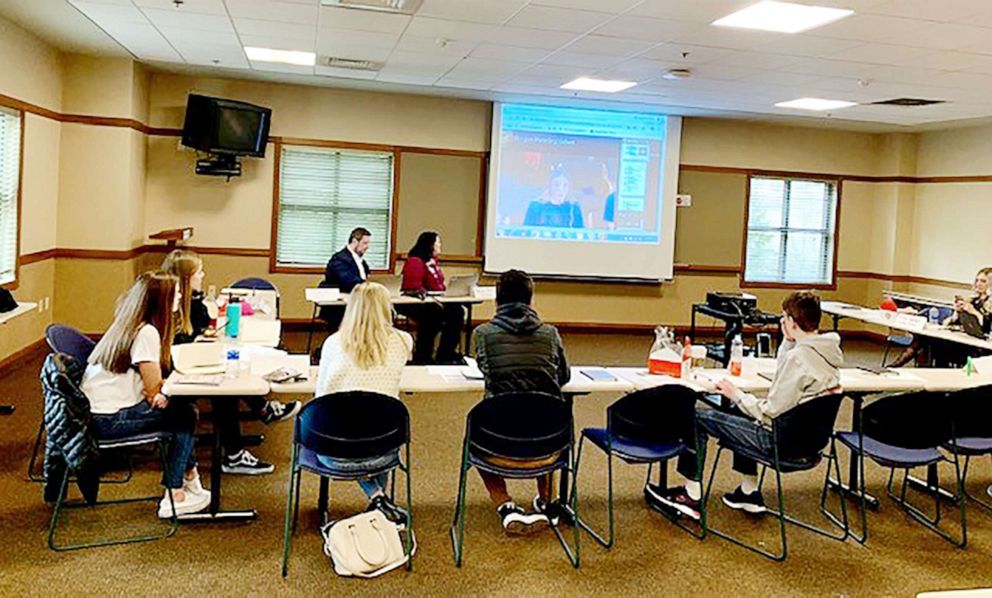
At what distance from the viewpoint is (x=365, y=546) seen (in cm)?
350

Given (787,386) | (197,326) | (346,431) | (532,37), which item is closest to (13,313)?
(197,326)

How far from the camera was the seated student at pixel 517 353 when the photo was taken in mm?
3830

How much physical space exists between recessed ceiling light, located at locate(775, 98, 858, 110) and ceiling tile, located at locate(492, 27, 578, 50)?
3.35 metres

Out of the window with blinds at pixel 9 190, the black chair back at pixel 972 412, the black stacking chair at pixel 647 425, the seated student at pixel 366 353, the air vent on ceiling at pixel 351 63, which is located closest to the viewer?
the seated student at pixel 366 353

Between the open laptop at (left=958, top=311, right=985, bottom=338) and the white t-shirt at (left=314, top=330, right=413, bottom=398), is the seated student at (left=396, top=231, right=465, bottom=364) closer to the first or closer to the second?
the white t-shirt at (left=314, top=330, right=413, bottom=398)

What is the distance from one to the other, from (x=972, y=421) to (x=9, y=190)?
6.99 m

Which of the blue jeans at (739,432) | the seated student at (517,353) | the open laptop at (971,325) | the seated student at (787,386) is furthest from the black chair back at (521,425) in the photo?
the open laptop at (971,325)

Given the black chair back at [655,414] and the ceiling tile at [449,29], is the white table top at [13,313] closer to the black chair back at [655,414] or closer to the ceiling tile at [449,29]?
the ceiling tile at [449,29]

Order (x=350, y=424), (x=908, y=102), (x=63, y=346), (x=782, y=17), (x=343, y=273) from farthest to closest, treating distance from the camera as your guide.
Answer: (x=908, y=102) < (x=343, y=273) < (x=782, y=17) < (x=63, y=346) < (x=350, y=424)

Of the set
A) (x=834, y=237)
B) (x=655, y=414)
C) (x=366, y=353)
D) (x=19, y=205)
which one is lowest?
(x=655, y=414)

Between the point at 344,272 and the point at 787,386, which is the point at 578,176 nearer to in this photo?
the point at 344,272

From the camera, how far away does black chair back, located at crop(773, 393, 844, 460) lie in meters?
3.83

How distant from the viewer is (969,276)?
993cm

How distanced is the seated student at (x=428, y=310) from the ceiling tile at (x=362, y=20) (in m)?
2.14
